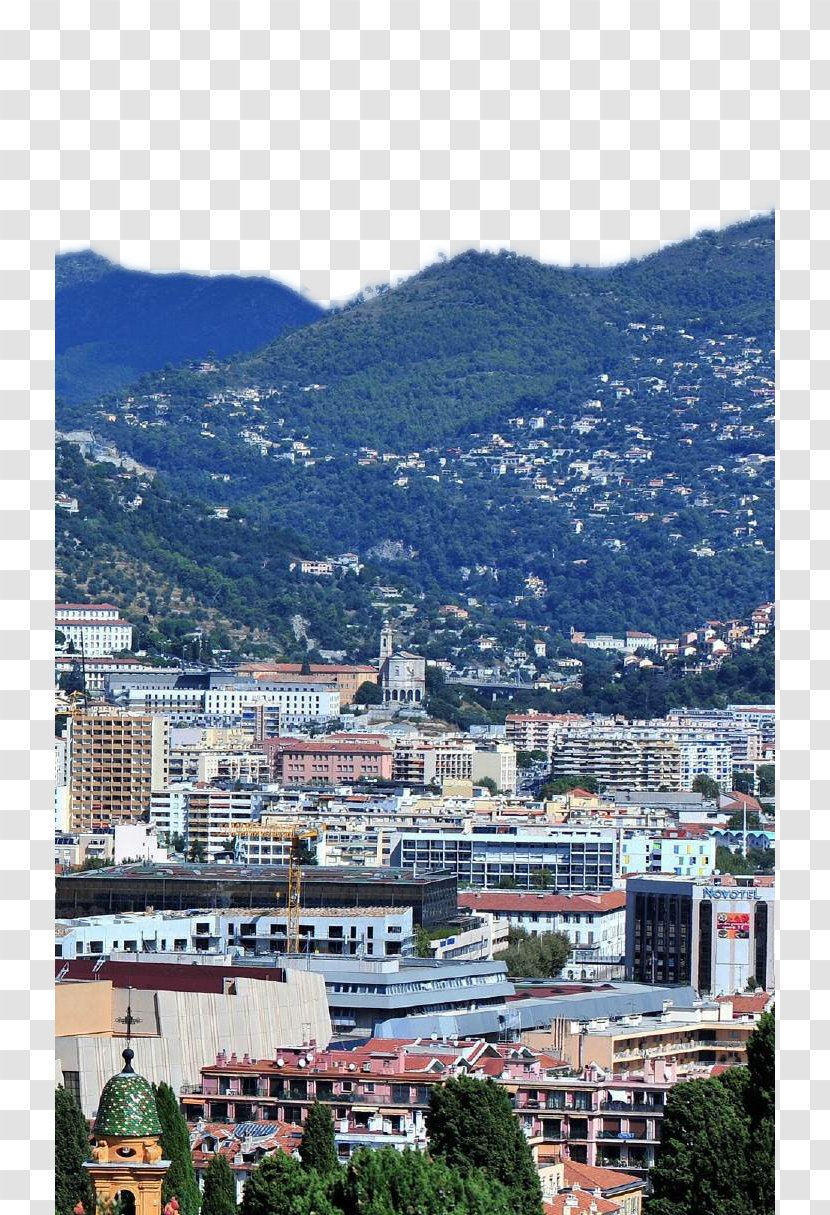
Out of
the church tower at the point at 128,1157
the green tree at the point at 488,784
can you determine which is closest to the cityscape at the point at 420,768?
the church tower at the point at 128,1157

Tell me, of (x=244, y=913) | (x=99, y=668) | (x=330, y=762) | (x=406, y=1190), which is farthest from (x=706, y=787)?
(x=406, y=1190)

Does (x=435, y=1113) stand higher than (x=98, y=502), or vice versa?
(x=98, y=502)

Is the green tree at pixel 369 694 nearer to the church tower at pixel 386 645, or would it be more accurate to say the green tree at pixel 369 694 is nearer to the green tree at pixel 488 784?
the church tower at pixel 386 645

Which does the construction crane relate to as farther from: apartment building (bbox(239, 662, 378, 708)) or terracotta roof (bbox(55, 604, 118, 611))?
terracotta roof (bbox(55, 604, 118, 611))

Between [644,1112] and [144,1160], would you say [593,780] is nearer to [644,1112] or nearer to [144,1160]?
[644,1112]

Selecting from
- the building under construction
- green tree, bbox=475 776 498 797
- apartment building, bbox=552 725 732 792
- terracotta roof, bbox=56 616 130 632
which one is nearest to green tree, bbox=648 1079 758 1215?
the building under construction

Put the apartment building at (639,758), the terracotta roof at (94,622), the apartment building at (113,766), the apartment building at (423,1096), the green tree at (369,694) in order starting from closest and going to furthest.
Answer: the apartment building at (423,1096), the apartment building at (113,766), the apartment building at (639,758), the green tree at (369,694), the terracotta roof at (94,622)

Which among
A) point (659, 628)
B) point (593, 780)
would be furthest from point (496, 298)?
point (593, 780)
